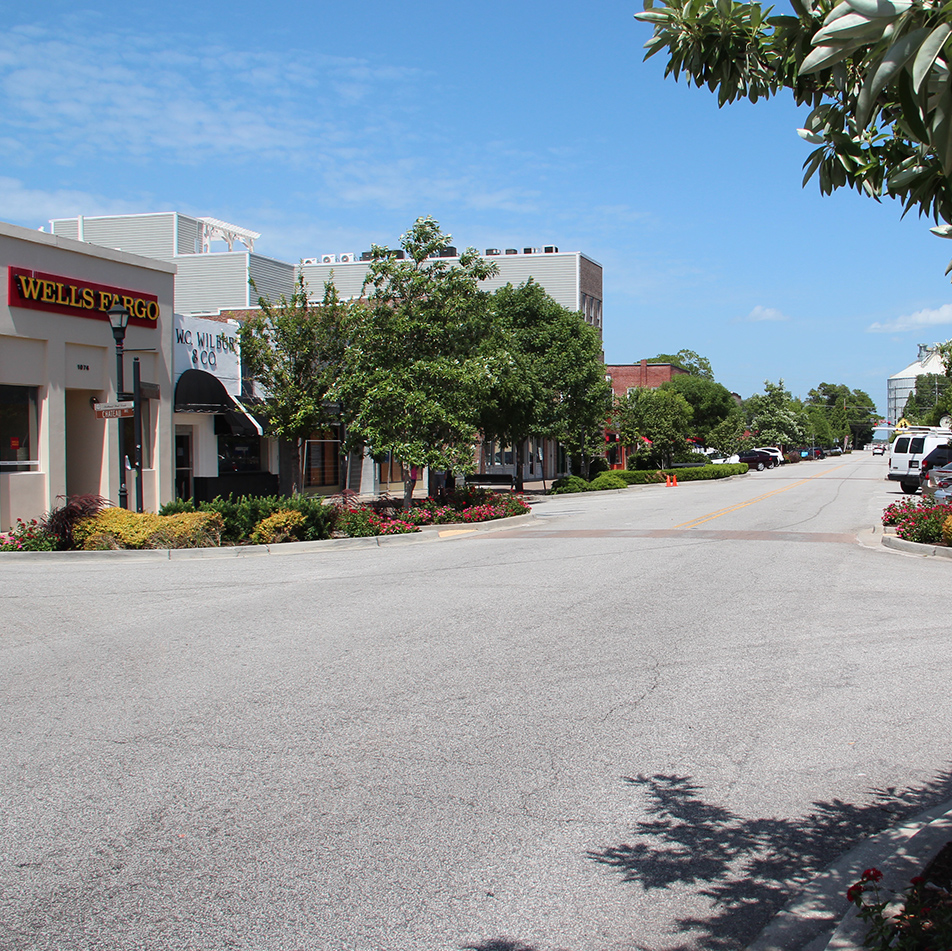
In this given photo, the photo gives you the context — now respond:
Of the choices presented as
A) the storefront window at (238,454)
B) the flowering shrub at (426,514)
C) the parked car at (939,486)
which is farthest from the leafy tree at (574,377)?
the parked car at (939,486)

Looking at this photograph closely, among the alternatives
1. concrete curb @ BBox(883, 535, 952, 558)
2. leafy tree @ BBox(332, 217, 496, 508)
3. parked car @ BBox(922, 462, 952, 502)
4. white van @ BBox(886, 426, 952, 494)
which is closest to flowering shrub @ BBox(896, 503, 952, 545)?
concrete curb @ BBox(883, 535, 952, 558)

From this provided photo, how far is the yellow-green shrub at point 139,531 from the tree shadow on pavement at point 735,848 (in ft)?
43.0

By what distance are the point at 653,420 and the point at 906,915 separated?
175ft

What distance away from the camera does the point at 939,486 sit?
25375 millimetres

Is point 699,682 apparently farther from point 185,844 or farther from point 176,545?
point 176,545

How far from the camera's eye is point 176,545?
16656 mm

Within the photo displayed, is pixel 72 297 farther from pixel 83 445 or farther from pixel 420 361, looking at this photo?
pixel 420 361

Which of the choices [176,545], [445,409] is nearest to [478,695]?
[176,545]

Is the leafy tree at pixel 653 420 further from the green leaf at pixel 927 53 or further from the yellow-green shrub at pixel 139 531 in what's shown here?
the green leaf at pixel 927 53

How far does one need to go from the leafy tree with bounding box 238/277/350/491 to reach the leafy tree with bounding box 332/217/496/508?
2.85 metres

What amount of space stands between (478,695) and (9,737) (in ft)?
10.3

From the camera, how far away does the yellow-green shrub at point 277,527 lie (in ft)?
57.8

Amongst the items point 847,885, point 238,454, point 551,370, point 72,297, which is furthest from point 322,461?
point 847,885

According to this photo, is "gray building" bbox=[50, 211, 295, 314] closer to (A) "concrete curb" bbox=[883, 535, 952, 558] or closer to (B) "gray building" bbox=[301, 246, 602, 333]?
(B) "gray building" bbox=[301, 246, 602, 333]
